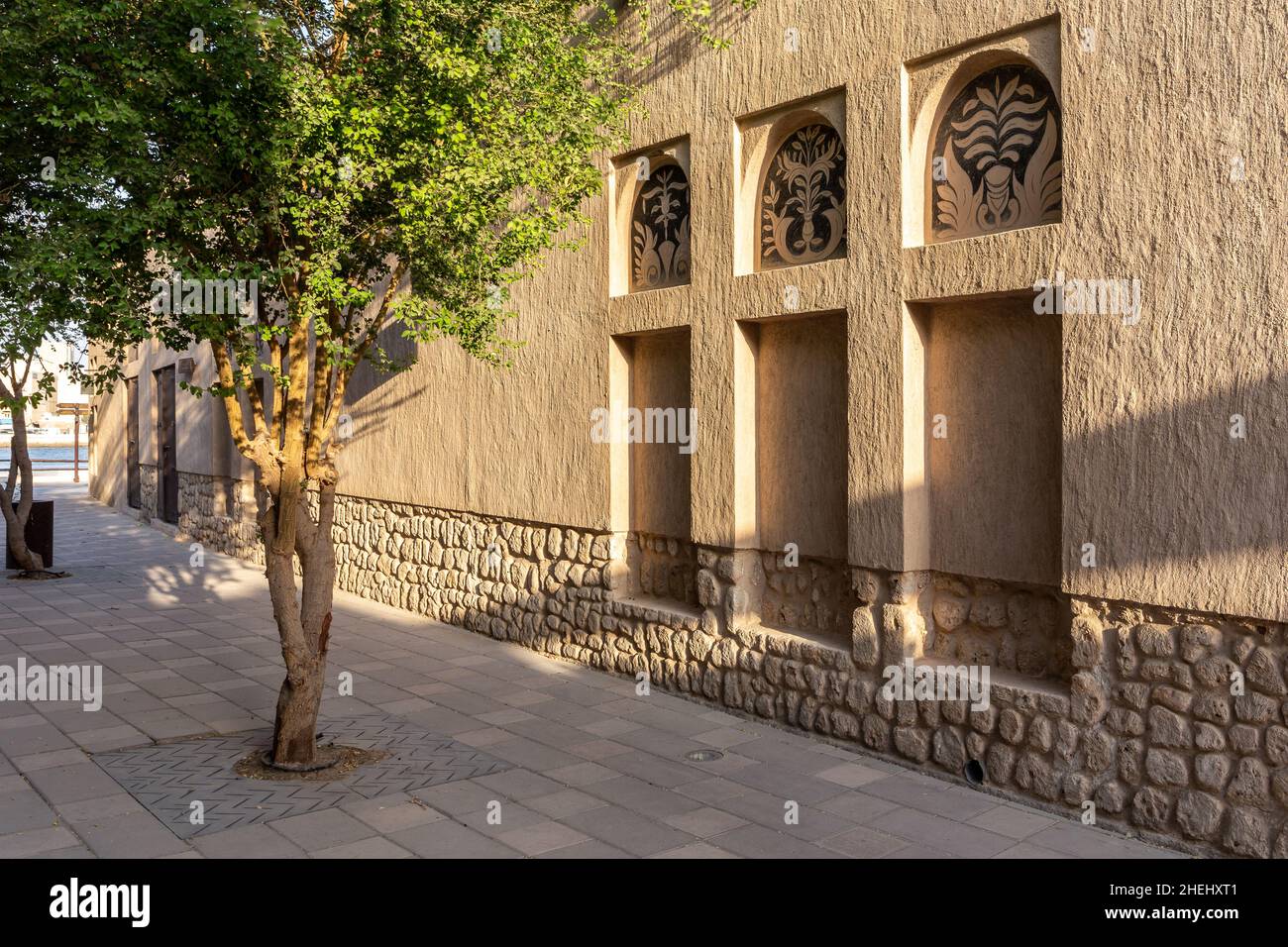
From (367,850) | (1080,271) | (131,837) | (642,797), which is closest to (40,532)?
(131,837)

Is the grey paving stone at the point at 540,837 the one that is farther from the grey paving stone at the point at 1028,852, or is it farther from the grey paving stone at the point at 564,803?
the grey paving stone at the point at 1028,852

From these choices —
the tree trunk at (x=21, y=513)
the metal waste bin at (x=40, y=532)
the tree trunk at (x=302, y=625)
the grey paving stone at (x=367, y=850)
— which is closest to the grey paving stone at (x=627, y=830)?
the grey paving stone at (x=367, y=850)

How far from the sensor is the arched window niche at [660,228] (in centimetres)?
850

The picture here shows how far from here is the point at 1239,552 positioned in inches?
196

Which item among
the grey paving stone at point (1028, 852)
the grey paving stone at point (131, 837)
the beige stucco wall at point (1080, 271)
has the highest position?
the beige stucco wall at point (1080, 271)

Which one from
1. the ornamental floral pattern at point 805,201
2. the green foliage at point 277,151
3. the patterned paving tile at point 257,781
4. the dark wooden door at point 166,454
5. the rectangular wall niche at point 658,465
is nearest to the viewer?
the green foliage at point 277,151

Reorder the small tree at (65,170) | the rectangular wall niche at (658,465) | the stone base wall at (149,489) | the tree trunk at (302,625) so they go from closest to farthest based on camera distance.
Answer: the small tree at (65,170)
the tree trunk at (302,625)
the rectangular wall niche at (658,465)
the stone base wall at (149,489)

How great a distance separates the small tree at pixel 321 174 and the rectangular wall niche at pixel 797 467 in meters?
1.95

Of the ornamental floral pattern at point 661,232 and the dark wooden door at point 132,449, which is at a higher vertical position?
the ornamental floral pattern at point 661,232

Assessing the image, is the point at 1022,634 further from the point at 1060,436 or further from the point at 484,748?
the point at 484,748

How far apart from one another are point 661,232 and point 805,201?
1629 mm

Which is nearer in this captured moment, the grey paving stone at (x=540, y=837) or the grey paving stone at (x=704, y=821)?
the grey paving stone at (x=540, y=837)

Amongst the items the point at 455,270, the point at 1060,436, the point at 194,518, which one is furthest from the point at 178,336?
the point at 194,518

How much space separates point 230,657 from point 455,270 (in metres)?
5.10
